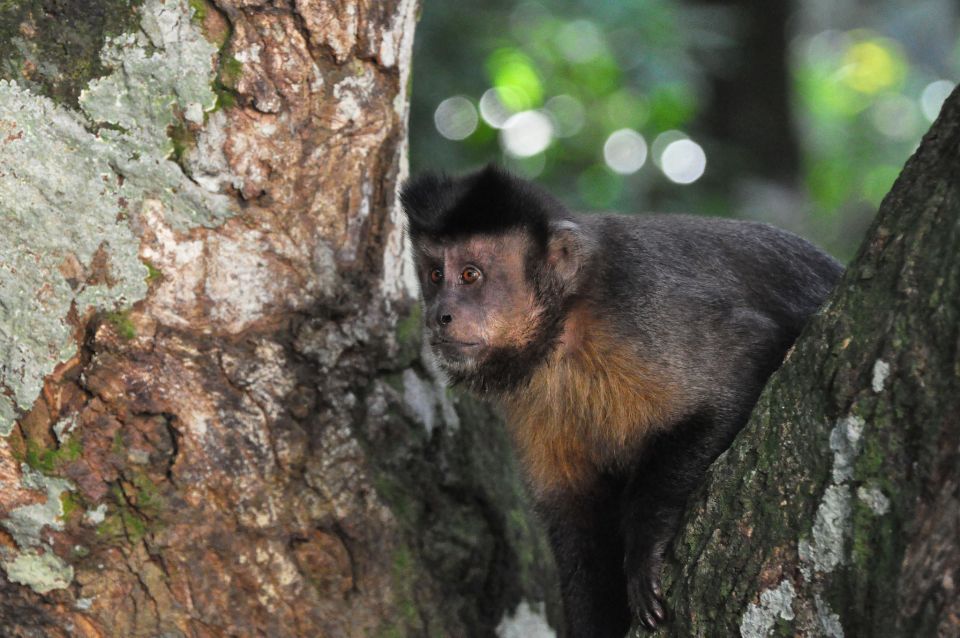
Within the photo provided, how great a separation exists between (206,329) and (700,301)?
66.2 inches

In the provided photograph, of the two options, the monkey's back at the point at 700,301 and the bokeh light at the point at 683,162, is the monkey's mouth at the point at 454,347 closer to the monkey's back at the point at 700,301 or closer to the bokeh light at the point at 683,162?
the monkey's back at the point at 700,301

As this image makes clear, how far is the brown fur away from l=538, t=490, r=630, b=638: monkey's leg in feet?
0.31

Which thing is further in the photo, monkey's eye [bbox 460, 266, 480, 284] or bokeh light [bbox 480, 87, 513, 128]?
bokeh light [bbox 480, 87, 513, 128]

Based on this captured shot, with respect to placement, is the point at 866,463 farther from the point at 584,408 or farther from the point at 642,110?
the point at 642,110

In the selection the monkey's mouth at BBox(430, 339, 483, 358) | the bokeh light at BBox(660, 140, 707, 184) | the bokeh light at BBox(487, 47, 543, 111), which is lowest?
the monkey's mouth at BBox(430, 339, 483, 358)

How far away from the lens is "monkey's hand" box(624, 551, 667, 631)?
2.97 metres

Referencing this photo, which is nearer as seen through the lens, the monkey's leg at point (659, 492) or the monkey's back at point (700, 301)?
the monkey's leg at point (659, 492)

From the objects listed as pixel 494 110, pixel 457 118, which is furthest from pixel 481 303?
pixel 494 110

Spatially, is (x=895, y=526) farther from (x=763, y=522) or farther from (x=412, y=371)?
(x=412, y=371)

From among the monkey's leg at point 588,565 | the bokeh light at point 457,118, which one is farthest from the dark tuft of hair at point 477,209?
the bokeh light at point 457,118

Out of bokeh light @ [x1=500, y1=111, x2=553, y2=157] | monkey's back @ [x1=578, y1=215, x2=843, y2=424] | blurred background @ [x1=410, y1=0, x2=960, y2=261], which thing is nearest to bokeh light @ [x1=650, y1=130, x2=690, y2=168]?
blurred background @ [x1=410, y1=0, x2=960, y2=261]

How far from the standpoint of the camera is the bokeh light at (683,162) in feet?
28.7

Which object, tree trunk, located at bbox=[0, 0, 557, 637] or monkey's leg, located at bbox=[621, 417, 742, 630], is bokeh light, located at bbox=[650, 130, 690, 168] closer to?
tree trunk, located at bbox=[0, 0, 557, 637]

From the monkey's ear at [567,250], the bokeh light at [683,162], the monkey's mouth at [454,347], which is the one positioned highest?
the bokeh light at [683,162]
